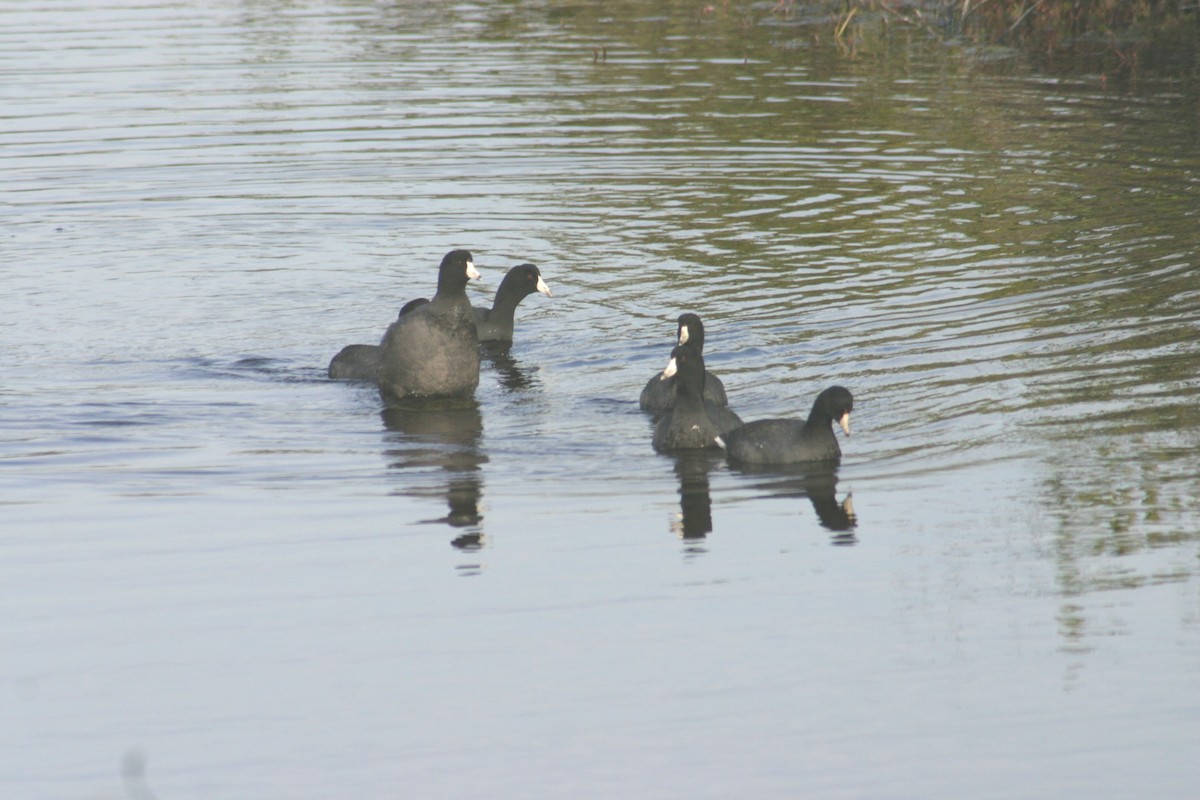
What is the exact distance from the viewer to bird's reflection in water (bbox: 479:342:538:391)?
13312 mm

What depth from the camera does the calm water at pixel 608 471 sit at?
267 inches

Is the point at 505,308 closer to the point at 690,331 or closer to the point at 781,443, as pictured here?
the point at 690,331

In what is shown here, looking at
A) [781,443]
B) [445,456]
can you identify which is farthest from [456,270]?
[781,443]

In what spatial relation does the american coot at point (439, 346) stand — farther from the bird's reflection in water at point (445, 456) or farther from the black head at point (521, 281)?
the black head at point (521, 281)

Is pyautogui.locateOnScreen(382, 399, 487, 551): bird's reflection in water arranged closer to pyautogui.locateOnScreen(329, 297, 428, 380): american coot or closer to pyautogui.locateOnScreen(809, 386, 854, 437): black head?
pyautogui.locateOnScreen(329, 297, 428, 380): american coot

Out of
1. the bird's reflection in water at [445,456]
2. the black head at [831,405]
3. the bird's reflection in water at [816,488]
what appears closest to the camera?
the bird's reflection in water at [816,488]

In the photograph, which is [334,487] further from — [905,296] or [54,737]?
[905,296]

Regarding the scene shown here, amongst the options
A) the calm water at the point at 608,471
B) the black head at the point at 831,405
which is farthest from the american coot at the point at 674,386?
the black head at the point at 831,405

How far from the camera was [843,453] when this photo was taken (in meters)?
10.8

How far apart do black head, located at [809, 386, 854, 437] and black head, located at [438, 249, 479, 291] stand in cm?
328

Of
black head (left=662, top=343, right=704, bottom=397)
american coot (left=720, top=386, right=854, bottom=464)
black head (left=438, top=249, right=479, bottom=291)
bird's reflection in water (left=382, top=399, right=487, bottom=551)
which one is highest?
black head (left=438, top=249, right=479, bottom=291)

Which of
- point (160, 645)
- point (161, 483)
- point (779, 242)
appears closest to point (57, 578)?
point (160, 645)

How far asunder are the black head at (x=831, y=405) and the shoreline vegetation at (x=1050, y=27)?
64.1 ft

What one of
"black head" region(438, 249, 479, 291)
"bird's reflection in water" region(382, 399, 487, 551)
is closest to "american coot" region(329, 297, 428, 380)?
"bird's reflection in water" region(382, 399, 487, 551)
